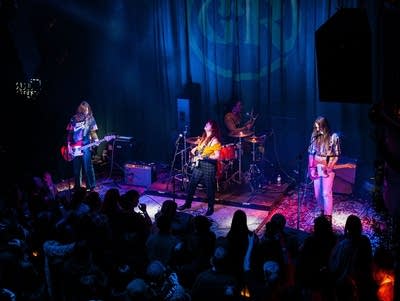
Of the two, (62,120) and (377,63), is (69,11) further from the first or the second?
(377,63)

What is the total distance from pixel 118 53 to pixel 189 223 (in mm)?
7837

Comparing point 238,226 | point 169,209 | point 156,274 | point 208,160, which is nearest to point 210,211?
point 208,160

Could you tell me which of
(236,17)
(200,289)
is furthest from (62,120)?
(200,289)

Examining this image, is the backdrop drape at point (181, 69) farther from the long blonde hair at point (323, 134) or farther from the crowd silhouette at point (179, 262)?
the crowd silhouette at point (179, 262)

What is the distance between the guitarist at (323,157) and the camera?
7938 millimetres

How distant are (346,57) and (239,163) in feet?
18.0

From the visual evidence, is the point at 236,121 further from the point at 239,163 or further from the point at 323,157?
the point at 323,157

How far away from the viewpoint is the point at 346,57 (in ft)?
16.7

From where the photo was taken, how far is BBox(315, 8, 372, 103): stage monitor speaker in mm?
5000

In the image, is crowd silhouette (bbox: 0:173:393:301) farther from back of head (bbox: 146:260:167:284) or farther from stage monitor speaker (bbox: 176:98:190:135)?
stage monitor speaker (bbox: 176:98:190:135)

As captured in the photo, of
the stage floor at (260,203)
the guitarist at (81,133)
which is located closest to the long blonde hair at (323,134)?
the stage floor at (260,203)

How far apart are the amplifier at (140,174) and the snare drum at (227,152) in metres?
1.93

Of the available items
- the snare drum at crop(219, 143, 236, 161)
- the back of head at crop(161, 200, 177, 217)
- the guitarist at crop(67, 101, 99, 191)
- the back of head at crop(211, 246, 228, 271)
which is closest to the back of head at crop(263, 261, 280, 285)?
the back of head at crop(211, 246, 228, 271)

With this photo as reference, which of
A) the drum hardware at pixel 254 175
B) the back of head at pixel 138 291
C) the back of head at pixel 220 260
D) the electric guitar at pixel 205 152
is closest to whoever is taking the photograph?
the back of head at pixel 138 291
